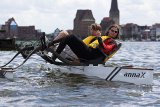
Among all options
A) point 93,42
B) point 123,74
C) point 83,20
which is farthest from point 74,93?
point 83,20

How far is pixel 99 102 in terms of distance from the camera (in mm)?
10547

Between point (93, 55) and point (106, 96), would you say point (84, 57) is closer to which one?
point (93, 55)

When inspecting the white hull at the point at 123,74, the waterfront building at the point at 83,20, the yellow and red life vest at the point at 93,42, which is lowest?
the white hull at the point at 123,74

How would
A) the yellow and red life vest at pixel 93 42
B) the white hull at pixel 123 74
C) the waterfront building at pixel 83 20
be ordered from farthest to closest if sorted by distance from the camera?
the waterfront building at pixel 83 20 → the yellow and red life vest at pixel 93 42 → the white hull at pixel 123 74

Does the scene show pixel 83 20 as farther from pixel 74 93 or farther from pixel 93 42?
pixel 74 93

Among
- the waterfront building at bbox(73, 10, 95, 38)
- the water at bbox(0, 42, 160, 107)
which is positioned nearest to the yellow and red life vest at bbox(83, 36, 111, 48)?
the water at bbox(0, 42, 160, 107)

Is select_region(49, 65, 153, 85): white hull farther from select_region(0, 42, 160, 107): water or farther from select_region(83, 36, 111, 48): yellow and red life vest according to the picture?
select_region(83, 36, 111, 48): yellow and red life vest

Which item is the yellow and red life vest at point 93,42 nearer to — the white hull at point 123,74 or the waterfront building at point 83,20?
the white hull at point 123,74

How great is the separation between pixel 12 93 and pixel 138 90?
10.9ft

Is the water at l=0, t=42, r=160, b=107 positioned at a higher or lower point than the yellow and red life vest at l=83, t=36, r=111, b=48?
lower

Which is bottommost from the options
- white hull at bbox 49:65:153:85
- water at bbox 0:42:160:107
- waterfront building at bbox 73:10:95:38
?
water at bbox 0:42:160:107

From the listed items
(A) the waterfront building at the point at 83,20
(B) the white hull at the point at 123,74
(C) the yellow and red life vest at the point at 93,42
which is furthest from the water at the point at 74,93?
(A) the waterfront building at the point at 83,20

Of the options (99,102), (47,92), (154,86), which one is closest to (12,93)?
(47,92)

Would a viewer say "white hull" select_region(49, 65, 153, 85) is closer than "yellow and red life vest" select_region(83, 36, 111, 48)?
Yes
